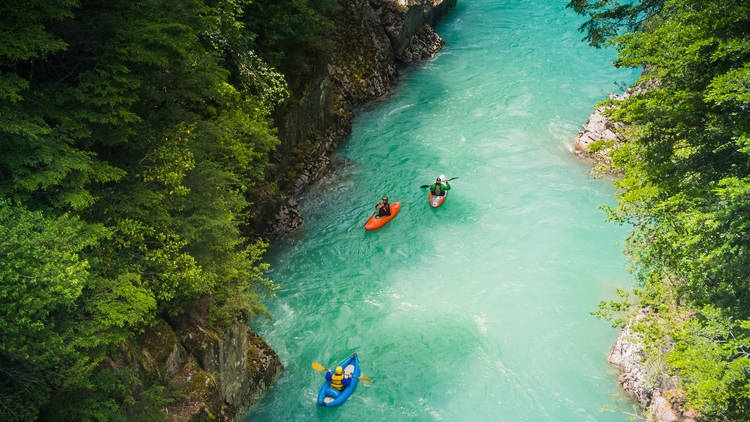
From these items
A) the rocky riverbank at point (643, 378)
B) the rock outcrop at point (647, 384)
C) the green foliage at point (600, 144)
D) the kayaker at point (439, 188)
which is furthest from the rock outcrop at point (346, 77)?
the rock outcrop at point (647, 384)

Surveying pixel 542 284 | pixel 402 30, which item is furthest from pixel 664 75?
pixel 402 30

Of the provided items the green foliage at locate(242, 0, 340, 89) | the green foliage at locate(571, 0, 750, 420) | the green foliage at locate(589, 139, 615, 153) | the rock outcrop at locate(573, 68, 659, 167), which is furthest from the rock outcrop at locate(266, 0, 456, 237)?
the green foliage at locate(571, 0, 750, 420)

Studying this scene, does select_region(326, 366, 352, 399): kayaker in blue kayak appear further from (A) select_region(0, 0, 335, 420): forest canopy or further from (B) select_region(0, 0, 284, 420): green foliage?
(A) select_region(0, 0, 335, 420): forest canopy

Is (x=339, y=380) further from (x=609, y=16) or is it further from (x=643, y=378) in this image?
(x=609, y=16)

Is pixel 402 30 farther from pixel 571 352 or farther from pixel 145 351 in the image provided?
pixel 145 351

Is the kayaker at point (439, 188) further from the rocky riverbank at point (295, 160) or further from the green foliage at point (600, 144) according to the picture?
the green foliage at point (600, 144)
